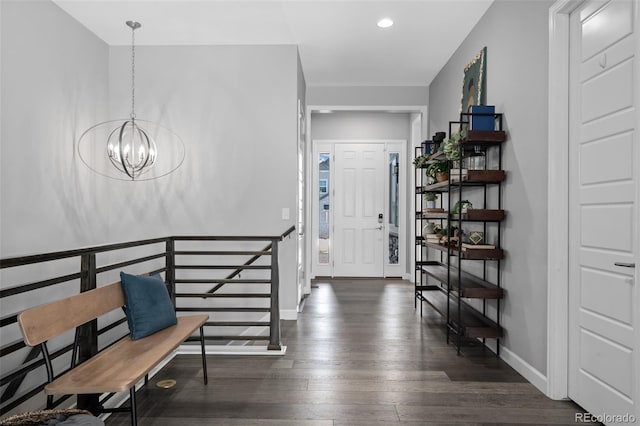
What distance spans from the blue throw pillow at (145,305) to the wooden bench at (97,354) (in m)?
0.05

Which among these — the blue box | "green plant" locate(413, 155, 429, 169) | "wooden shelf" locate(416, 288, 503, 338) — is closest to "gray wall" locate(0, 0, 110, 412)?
"wooden shelf" locate(416, 288, 503, 338)

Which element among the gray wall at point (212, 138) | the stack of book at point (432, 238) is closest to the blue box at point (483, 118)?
the stack of book at point (432, 238)

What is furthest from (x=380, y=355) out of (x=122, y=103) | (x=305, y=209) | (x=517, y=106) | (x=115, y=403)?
(x=122, y=103)

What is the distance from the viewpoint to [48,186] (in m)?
3.46

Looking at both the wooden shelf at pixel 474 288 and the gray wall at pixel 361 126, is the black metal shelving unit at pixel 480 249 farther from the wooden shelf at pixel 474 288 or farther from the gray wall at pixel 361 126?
the gray wall at pixel 361 126

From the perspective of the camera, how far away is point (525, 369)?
107 inches

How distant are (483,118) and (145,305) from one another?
268cm

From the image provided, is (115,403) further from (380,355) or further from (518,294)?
(518,294)

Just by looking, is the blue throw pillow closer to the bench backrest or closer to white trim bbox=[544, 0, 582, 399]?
the bench backrest

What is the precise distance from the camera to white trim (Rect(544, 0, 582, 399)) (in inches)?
94.1

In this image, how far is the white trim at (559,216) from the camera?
239cm

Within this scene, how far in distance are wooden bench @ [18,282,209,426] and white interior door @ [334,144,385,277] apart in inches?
178

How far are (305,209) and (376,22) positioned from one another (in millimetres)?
2678

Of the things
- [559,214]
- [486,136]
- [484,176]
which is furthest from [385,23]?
[559,214]
